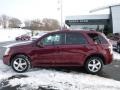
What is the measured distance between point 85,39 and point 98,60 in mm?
953

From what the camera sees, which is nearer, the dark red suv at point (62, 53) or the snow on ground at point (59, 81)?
the snow on ground at point (59, 81)

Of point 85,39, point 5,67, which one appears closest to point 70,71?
point 85,39

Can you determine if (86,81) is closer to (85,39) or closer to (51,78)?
(51,78)

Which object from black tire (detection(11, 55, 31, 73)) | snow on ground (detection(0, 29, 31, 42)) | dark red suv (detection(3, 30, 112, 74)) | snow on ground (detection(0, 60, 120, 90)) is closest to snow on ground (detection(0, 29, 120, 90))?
snow on ground (detection(0, 60, 120, 90))

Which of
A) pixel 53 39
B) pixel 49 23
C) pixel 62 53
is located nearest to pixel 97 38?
pixel 62 53

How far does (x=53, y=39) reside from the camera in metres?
9.77

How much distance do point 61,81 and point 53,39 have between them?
7.11 ft

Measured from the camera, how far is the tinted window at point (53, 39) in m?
9.71

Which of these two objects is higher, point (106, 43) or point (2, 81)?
point (106, 43)

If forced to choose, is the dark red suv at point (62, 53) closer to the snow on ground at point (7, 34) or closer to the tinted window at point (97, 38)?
the tinted window at point (97, 38)

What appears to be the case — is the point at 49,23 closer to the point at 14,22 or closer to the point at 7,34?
the point at 14,22

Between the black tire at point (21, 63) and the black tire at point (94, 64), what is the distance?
7.46 ft

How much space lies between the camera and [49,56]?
965 cm


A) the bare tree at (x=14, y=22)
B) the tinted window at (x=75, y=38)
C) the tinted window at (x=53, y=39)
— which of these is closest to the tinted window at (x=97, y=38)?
the tinted window at (x=75, y=38)
